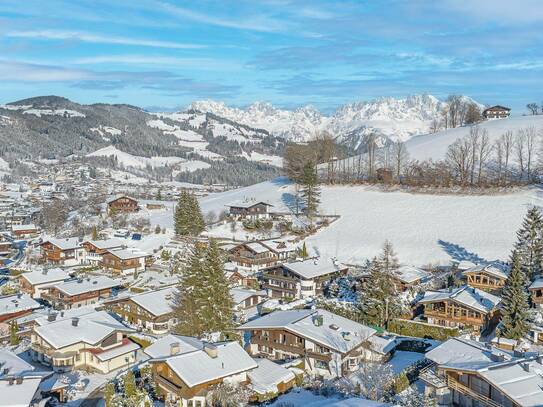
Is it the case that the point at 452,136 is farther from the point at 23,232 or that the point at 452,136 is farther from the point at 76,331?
the point at 76,331

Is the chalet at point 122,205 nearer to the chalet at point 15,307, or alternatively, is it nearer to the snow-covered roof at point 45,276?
the snow-covered roof at point 45,276

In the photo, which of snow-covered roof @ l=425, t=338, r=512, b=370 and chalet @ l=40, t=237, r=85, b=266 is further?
chalet @ l=40, t=237, r=85, b=266

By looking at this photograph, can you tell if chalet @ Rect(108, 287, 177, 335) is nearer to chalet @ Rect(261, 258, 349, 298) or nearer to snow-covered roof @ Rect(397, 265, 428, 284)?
chalet @ Rect(261, 258, 349, 298)

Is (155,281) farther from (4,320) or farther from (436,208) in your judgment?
(436,208)

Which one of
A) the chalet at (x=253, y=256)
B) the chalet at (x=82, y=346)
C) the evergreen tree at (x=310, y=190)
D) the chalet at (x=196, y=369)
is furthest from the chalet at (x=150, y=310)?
the evergreen tree at (x=310, y=190)

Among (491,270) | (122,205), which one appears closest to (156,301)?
Result: (491,270)

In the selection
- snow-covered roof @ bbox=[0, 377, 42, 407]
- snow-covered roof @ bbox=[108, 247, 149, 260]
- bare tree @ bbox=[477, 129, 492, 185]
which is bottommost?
snow-covered roof @ bbox=[108, 247, 149, 260]

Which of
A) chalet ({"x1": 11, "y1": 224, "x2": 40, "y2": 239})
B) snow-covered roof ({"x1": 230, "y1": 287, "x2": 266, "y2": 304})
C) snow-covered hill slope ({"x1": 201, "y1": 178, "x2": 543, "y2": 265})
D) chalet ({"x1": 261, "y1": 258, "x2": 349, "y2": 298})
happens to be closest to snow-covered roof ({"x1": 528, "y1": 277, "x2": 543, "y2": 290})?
snow-covered hill slope ({"x1": 201, "y1": 178, "x2": 543, "y2": 265})
